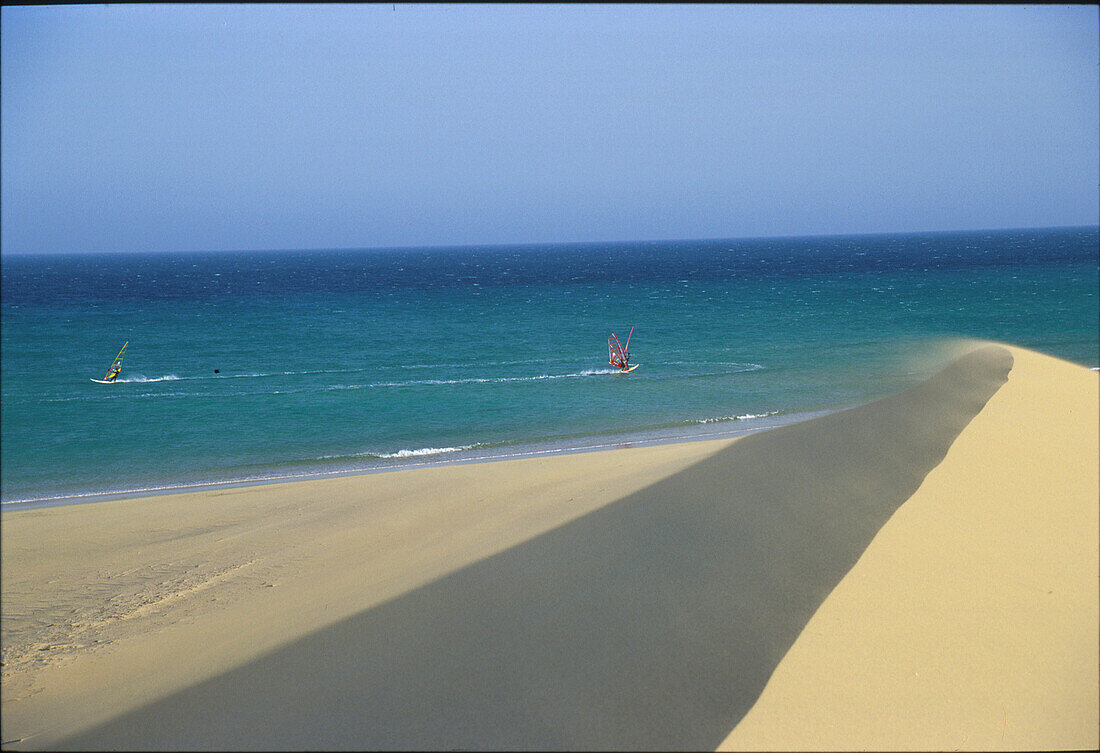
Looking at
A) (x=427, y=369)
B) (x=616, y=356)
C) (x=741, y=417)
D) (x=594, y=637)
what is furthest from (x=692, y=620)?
(x=427, y=369)

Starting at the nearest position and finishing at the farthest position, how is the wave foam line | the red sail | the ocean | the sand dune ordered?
the sand dune
the ocean
the wave foam line
the red sail

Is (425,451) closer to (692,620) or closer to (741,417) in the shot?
(741,417)

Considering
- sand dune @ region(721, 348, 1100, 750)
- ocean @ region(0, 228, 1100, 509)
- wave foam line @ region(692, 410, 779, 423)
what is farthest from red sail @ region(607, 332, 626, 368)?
sand dune @ region(721, 348, 1100, 750)

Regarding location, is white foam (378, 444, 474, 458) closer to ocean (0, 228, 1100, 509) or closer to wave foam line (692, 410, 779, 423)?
ocean (0, 228, 1100, 509)

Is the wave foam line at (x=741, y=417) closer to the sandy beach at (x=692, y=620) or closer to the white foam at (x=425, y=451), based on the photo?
the white foam at (x=425, y=451)

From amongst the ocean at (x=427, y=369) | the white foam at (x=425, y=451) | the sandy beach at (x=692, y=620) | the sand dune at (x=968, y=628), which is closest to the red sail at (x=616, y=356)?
the ocean at (x=427, y=369)

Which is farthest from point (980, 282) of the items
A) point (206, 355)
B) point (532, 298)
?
point (206, 355)
